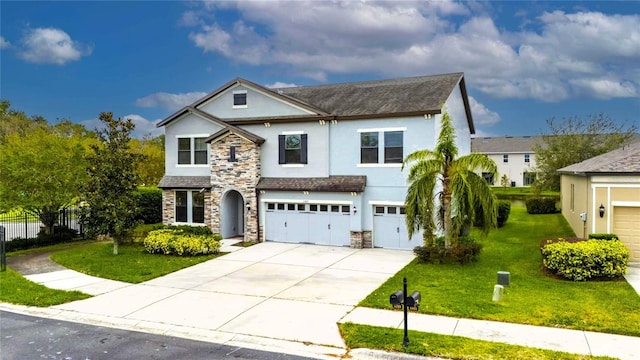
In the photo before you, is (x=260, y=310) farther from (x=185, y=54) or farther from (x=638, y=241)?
(x=185, y=54)

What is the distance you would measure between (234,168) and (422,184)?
10135 millimetres

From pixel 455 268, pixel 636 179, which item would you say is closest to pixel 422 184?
pixel 455 268

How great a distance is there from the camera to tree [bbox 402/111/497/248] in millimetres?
16219

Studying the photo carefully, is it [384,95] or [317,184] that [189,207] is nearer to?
[317,184]

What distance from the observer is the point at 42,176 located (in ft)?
70.6

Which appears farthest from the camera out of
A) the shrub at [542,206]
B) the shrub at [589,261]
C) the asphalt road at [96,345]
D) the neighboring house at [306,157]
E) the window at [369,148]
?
the shrub at [542,206]

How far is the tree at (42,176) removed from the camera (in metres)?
21.0

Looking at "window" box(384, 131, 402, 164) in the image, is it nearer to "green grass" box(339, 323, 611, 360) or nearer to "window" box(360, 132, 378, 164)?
"window" box(360, 132, 378, 164)

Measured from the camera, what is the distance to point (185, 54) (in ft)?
86.8

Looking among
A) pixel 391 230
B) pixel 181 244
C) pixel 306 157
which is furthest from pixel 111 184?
pixel 391 230

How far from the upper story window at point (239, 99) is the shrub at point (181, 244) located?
7.23 m

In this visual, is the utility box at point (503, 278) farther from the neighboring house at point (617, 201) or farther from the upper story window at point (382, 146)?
the upper story window at point (382, 146)

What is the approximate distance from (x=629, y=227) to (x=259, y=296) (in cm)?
1346

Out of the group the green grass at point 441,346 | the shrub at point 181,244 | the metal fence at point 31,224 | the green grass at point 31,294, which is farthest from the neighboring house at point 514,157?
the green grass at point 31,294
